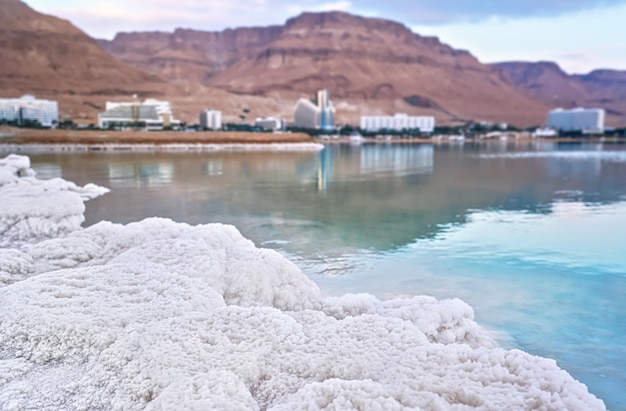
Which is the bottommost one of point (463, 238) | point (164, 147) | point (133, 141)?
point (463, 238)

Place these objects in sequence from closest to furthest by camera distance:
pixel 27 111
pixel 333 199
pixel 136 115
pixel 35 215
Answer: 1. pixel 35 215
2. pixel 333 199
3. pixel 27 111
4. pixel 136 115

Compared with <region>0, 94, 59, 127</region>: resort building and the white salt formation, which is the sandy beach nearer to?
<region>0, 94, 59, 127</region>: resort building

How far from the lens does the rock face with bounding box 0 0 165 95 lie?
458 ft

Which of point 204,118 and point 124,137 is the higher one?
point 204,118

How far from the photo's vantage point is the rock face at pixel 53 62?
13975cm

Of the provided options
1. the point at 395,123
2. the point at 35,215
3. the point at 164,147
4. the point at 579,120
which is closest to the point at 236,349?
the point at 35,215

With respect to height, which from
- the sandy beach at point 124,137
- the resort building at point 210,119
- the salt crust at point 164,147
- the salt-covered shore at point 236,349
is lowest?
the salt-covered shore at point 236,349

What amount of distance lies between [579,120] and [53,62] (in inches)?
6285

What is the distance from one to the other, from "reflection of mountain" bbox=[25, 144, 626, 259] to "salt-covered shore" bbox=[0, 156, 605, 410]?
4.28 meters

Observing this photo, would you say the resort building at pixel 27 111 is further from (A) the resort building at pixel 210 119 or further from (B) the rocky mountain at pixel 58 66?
(A) the resort building at pixel 210 119

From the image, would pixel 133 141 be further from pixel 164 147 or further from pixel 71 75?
pixel 71 75

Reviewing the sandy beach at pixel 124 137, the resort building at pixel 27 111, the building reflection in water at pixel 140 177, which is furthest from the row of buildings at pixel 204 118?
the building reflection in water at pixel 140 177

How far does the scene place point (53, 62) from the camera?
150 meters

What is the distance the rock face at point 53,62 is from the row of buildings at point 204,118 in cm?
2277
